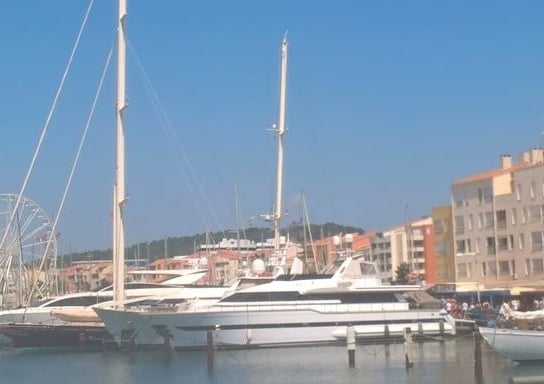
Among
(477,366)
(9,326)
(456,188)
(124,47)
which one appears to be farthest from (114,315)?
(456,188)

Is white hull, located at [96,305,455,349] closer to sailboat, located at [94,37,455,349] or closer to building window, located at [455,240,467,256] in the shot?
sailboat, located at [94,37,455,349]

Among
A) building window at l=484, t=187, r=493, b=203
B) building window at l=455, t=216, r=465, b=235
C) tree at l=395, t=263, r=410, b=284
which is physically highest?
building window at l=484, t=187, r=493, b=203

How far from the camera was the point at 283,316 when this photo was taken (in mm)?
62938

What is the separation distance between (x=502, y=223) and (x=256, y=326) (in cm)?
4464

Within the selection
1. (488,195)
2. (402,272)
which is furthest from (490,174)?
(402,272)

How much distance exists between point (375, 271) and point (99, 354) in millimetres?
19540

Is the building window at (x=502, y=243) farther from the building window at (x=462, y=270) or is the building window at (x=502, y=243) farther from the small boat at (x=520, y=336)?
the small boat at (x=520, y=336)

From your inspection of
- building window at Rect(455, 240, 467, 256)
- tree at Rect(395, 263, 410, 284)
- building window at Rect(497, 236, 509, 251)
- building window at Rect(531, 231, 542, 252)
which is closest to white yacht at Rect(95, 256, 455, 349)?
building window at Rect(531, 231, 542, 252)

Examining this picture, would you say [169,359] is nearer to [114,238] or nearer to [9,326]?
[114,238]

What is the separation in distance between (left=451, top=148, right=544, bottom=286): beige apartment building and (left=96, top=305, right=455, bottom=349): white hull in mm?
32098

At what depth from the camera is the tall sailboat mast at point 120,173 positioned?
201 feet

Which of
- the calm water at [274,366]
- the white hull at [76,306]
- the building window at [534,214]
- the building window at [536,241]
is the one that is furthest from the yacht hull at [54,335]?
the building window at [534,214]

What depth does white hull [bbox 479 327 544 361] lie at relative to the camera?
149 ft

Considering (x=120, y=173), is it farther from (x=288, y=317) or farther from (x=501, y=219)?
(x=501, y=219)
